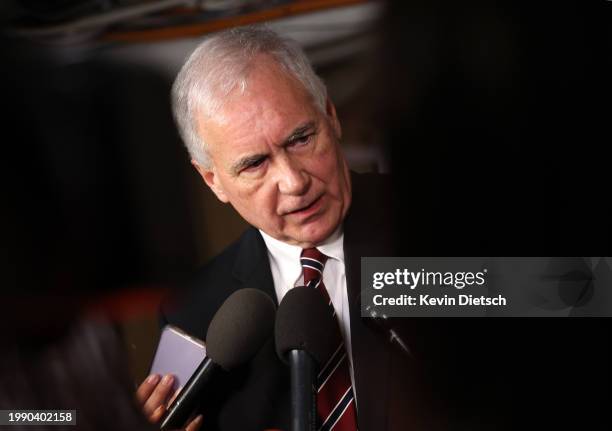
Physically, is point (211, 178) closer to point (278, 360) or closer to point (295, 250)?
point (295, 250)

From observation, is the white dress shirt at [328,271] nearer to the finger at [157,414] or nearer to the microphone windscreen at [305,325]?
the microphone windscreen at [305,325]

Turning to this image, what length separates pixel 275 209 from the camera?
4.45ft

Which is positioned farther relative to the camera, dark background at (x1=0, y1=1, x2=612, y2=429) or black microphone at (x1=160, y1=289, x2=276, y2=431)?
dark background at (x1=0, y1=1, x2=612, y2=429)

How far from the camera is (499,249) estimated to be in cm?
140

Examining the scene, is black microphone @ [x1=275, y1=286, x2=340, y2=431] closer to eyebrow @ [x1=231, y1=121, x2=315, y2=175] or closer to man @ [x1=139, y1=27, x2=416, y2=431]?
man @ [x1=139, y1=27, x2=416, y2=431]

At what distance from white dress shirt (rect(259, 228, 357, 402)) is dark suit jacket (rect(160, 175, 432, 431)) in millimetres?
11

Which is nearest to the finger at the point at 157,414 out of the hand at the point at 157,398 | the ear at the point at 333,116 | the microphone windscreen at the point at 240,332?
the hand at the point at 157,398

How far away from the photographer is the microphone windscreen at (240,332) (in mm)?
1253

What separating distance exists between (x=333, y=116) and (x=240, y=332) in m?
0.45

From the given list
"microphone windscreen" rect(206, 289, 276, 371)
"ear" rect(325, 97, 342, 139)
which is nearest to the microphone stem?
"microphone windscreen" rect(206, 289, 276, 371)

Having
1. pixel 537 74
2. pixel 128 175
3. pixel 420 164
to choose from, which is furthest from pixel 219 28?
pixel 537 74

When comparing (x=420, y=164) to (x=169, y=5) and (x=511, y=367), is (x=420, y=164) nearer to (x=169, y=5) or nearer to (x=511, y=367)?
(x=511, y=367)

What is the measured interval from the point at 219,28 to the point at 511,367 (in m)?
0.89

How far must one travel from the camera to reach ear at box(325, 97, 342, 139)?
1.34 metres
